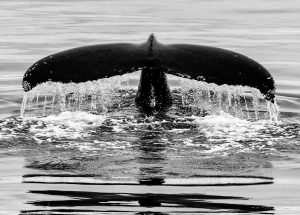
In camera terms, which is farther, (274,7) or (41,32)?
(274,7)

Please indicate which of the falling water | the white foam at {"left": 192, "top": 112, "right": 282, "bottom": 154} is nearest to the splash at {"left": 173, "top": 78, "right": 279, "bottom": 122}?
the falling water

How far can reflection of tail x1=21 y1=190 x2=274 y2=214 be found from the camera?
685cm

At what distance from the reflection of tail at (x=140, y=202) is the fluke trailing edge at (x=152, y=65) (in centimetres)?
211

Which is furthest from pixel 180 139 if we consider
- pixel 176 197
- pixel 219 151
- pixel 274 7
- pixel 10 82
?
pixel 274 7

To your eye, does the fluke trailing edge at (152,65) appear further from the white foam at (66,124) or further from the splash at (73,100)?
the splash at (73,100)

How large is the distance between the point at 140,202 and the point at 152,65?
2.63m

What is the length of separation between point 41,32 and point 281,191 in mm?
14238

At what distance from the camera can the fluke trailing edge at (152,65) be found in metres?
9.17

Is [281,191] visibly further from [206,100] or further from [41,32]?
[41,32]

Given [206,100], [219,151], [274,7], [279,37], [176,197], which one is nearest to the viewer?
[176,197]

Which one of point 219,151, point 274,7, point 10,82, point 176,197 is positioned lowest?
point 176,197

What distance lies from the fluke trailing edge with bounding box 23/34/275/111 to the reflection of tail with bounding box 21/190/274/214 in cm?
211

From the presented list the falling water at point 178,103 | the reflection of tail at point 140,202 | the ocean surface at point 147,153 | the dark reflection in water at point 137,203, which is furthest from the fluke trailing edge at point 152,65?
the reflection of tail at point 140,202

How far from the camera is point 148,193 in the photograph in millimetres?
7301
